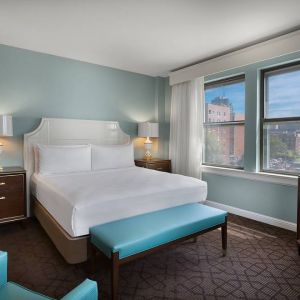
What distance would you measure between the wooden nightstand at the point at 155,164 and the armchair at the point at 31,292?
10.3ft

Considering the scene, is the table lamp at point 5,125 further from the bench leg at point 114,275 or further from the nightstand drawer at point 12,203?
the bench leg at point 114,275

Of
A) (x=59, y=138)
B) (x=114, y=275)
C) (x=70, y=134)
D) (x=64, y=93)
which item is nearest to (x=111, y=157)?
(x=70, y=134)

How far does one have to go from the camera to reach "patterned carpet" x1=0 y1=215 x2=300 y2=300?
189 cm

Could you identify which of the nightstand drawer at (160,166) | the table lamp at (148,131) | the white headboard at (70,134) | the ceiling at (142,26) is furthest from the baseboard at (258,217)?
the ceiling at (142,26)

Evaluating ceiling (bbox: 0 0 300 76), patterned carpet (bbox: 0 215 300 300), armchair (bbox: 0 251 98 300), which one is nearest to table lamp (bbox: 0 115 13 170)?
ceiling (bbox: 0 0 300 76)

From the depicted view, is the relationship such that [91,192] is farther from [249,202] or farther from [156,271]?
[249,202]

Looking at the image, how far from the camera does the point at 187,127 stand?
14.8 ft

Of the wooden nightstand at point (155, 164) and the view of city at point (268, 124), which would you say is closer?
the view of city at point (268, 124)

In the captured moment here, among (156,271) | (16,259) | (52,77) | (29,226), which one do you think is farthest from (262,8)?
(29,226)

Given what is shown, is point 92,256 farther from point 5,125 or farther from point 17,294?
point 5,125

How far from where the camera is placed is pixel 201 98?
425 cm

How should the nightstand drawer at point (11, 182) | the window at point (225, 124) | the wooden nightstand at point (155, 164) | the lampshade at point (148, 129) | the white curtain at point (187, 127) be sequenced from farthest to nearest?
1. the lampshade at point (148, 129)
2. the wooden nightstand at point (155, 164)
3. the white curtain at point (187, 127)
4. the window at point (225, 124)
5. the nightstand drawer at point (11, 182)

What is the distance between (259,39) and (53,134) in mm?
3360

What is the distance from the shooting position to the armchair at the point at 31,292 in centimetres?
110
